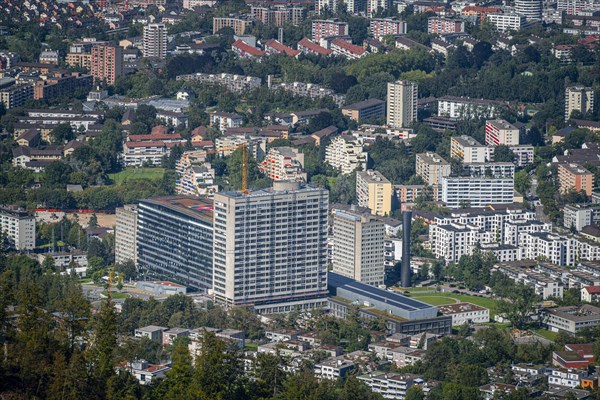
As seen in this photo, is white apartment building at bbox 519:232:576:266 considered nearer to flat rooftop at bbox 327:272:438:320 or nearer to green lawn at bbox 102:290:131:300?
flat rooftop at bbox 327:272:438:320

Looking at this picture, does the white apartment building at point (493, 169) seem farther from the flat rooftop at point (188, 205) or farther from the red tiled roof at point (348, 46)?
the red tiled roof at point (348, 46)

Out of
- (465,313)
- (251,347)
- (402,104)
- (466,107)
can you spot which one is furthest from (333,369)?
(466,107)

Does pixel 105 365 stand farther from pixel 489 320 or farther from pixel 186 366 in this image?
pixel 489 320

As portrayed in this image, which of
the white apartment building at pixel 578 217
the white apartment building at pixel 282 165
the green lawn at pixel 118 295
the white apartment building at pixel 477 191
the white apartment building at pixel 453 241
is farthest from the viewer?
the white apartment building at pixel 282 165

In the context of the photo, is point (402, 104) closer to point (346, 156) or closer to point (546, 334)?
point (346, 156)

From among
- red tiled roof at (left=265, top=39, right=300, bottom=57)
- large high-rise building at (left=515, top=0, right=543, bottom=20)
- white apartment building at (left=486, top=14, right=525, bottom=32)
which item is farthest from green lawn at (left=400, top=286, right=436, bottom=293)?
large high-rise building at (left=515, top=0, right=543, bottom=20)

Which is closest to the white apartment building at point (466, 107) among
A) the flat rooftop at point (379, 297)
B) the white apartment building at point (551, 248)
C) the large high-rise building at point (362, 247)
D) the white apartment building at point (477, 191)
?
the white apartment building at point (477, 191)
